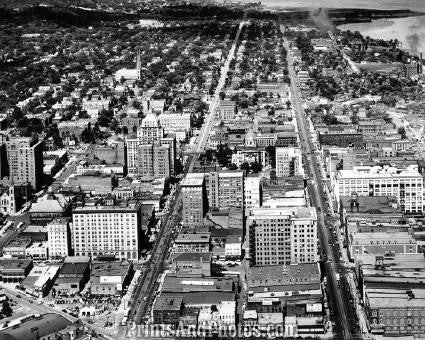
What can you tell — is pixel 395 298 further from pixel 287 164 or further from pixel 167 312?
pixel 287 164

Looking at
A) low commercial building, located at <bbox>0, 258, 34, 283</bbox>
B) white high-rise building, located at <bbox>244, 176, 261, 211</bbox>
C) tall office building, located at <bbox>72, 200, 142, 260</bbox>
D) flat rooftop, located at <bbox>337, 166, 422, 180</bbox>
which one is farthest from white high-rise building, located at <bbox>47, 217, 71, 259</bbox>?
flat rooftop, located at <bbox>337, 166, 422, 180</bbox>

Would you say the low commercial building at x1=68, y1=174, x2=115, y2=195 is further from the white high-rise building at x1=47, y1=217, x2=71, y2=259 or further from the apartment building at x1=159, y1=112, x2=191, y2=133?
the apartment building at x1=159, y1=112, x2=191, y2=133

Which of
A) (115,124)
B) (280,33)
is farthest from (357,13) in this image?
(115,124)

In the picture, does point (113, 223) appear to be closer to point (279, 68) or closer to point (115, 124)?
point (115, 124)

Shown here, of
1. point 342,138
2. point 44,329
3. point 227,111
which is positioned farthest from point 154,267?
point 227,111

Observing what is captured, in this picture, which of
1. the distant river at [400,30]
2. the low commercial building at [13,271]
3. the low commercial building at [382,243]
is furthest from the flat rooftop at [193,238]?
the distant river at [400,30]

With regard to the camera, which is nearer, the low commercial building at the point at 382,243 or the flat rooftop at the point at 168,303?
the flat rooftop at the point at 168,303

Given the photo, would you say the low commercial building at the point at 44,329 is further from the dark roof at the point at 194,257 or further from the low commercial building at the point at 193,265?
the dark roof at the point at 194,257
